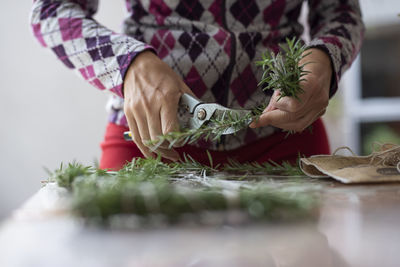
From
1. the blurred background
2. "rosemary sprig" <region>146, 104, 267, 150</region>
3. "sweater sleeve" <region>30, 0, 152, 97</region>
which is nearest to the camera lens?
"rosemary sprig" <region>146, 104, 267, 150</region>

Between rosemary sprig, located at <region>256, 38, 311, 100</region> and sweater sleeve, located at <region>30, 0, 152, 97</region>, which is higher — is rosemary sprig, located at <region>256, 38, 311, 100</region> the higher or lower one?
the lower one

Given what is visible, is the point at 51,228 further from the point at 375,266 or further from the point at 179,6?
the point at 179,6

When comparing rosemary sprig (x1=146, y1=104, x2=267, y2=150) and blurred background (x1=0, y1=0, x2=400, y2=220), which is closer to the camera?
rosemary sprig (x1=146, y1=104, x2=267, y2=150)

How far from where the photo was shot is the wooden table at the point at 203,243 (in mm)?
290

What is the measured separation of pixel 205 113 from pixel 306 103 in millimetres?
159

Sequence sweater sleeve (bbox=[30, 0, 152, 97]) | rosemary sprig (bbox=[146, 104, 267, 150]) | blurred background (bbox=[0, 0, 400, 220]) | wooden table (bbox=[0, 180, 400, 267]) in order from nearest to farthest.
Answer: wooden table (bbox=[0, 180, 400, 267]) < rosemary sprig (bbox=[146, 104, 267, 150]) < sweater sleeve (bbox=[30, 0, 152, 97]) < blurred background (bbox=[0, 0, 400, 220])

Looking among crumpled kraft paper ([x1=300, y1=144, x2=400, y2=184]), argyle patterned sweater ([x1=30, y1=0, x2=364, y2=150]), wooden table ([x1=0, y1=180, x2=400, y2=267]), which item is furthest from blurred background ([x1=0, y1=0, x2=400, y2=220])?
wooden table ([x1=0, y1=180, x2=400, y2=267])

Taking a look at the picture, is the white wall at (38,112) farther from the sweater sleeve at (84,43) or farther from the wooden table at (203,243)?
the wooden table at (203,243)

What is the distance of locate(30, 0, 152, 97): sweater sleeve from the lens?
0.69 m

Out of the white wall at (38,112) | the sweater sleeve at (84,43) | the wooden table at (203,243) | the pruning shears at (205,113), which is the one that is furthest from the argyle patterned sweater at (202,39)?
the white wall at (38,112)

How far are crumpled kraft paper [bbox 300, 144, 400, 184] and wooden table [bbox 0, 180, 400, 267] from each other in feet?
0.50

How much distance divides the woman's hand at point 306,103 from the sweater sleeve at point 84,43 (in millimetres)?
222

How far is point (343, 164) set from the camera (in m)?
0.63

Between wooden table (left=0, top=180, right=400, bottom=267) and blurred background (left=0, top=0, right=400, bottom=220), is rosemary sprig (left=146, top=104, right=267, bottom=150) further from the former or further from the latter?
blurred background (left=0, top=0, right=400, bottom=220)
